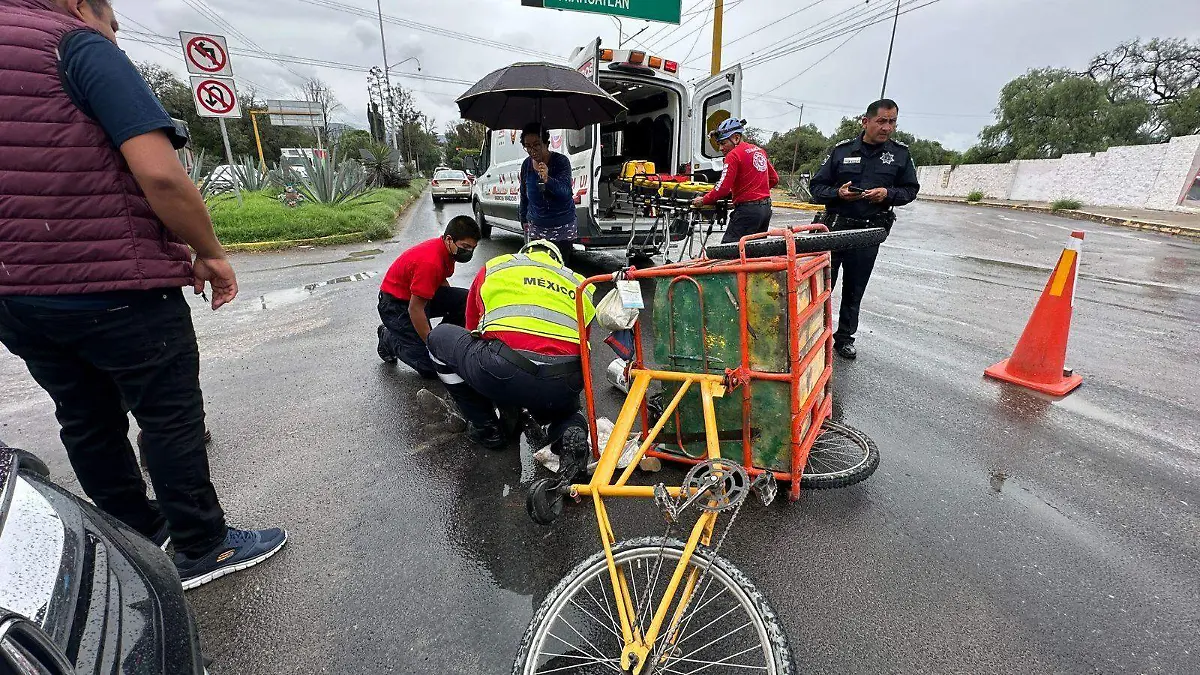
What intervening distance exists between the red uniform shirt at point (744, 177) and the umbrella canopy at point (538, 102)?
124cm

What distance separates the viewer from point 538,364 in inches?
94.3

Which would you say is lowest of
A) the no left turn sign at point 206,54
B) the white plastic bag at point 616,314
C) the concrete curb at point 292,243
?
the concrete curb at point 292,243

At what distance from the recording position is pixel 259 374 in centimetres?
411

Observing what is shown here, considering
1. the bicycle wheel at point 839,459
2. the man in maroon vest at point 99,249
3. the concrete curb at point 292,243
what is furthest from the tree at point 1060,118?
the man in maroon vest at point 99,249

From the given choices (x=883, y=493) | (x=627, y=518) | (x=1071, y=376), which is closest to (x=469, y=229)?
(x=627, y=518)

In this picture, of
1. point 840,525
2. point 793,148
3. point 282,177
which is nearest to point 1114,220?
point 840,525

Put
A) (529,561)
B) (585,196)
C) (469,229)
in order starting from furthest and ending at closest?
1. (585,196)
2. (469,229)
3. (529,561)

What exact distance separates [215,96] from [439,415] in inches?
339

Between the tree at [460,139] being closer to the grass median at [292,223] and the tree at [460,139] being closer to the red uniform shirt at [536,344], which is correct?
the grass median at [292,223]

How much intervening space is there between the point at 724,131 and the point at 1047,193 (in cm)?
2776

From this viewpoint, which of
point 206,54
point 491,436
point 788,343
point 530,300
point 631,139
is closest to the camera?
point 788,343

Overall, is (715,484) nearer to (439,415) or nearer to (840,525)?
(840,525)

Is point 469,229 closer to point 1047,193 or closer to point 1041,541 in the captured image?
point 1041,541

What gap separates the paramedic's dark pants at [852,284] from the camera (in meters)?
4.22
